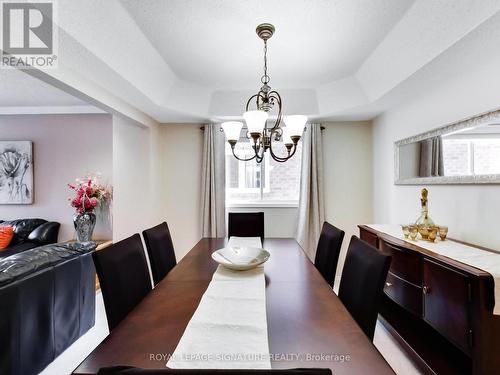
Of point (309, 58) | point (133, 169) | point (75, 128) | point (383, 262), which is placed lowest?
point (383, 262)

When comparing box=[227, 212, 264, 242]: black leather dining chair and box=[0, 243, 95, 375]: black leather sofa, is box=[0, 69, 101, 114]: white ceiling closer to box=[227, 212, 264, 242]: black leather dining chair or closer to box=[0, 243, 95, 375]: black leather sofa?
box=[0, 243, 95, 375]: black leather sofa

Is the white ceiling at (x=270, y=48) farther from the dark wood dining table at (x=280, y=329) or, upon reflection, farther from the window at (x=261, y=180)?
the dark wood dining table at (x=280, y=329)

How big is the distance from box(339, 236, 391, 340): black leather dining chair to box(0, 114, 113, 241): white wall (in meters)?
3.68

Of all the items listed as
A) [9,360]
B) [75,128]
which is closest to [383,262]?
[9,360]

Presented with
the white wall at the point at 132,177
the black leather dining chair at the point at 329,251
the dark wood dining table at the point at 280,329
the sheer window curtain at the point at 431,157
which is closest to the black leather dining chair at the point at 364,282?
the dark wood dining table at the point at 280,329

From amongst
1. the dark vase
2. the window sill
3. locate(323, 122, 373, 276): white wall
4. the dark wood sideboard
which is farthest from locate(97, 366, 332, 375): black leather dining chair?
the dark vase

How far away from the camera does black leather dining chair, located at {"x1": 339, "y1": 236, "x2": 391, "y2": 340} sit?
1174mm

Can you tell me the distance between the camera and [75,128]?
3854mm

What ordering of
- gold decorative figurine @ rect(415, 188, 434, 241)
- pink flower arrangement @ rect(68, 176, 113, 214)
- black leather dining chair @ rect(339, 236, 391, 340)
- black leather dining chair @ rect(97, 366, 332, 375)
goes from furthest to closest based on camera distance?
pink flower arrangement @ rect(68, 176, 113, 214) < gold decorative figurine @ rect(415, 188, 434, 241) < black leather dining chair @ rect(339, 236, 391, 340) < black leather dining chair @ rect(97, 366, 332, 375)

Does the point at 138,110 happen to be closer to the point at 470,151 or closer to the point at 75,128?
the point at 75,128

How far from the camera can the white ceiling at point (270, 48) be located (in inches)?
64.9

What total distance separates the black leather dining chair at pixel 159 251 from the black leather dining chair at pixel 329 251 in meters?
1.26

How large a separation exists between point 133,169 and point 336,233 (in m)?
2.76

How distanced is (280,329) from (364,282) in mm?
557
